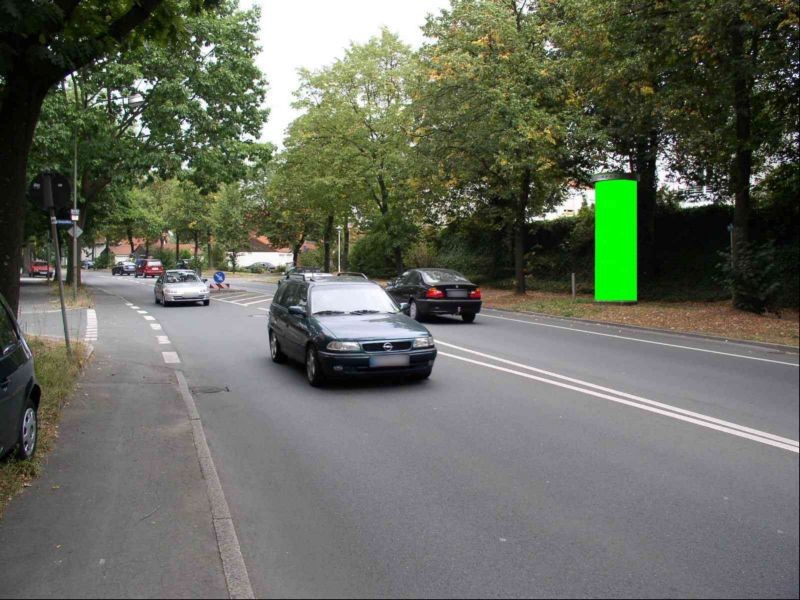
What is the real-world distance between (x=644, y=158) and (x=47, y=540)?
23.6m

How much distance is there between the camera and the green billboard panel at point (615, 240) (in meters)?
2.83

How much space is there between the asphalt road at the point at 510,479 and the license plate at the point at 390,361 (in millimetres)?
406

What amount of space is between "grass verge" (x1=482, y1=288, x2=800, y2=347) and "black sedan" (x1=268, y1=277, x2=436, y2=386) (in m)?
6.63

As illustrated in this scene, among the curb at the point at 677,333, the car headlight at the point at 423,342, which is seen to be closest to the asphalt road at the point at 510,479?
the car headlight at the point at 423,342

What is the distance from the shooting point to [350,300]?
10.3 metres

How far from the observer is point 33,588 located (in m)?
3.53

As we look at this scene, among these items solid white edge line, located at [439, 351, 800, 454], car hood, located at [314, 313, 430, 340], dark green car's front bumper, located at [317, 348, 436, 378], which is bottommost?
solid white edge line, located at [439, 351, 800, 454]

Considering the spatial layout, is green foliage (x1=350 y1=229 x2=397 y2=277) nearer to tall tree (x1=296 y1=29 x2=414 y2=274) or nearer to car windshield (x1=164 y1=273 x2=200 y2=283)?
tall tree (x1=296 y1=29 x2=414 y2=274)

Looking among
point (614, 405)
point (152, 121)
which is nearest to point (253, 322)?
point (152, 121)

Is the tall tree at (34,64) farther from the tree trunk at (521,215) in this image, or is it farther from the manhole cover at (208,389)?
the tree trunk at (521,215)

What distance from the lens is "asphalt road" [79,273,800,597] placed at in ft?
12.0

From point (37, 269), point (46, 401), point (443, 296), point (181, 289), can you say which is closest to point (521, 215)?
point (443, 296)

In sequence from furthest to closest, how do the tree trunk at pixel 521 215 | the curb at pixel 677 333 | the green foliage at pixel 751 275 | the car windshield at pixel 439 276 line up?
the tree trunk at pixel 521 215
the car windshield at pixel 439 276
the green foliage at pixel 751 275
the curb at pixel 677 333

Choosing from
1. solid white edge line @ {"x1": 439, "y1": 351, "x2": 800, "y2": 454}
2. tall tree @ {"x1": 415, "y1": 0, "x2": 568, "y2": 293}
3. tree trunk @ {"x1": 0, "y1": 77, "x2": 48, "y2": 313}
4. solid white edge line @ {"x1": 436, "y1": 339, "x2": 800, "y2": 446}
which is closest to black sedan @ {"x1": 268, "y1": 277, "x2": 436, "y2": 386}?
solid white edge line @ {"x1": 439, "y1": 351, "x2": 800, "y2": 454}
